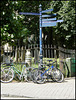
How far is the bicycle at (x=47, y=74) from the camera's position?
819cm

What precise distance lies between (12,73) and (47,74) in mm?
1770

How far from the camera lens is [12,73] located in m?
8.27

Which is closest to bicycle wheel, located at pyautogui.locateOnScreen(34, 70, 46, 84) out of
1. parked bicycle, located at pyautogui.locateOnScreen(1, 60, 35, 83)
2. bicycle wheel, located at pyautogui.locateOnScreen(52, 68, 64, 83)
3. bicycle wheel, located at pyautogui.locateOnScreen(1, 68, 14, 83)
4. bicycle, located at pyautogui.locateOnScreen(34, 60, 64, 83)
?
bicycle, located at pyautogui.locateOnScreen(34, 60, 64, 83)

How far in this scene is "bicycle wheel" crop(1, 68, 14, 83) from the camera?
828 centimetres

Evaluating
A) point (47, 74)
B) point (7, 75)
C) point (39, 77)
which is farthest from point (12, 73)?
point (47, 74)

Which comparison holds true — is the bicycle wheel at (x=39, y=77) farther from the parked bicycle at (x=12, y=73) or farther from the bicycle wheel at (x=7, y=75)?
the bicycle wheel at (x=7, y=75)

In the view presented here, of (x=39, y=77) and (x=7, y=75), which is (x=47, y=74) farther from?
(x=7, y=75)

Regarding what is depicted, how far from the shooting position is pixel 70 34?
2334 centimetres

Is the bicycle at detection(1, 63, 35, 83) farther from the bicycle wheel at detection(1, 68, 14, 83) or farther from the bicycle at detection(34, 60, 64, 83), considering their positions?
the bicycle at detection(34, 60, 64, 83)

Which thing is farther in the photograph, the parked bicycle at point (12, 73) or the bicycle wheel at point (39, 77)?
the parked bicycle at point (12, 73)

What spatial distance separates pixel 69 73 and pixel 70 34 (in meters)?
14.2

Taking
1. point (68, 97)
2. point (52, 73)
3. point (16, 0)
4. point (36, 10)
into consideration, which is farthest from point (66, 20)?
point (68, 97)

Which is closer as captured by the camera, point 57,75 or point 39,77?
point 39,77

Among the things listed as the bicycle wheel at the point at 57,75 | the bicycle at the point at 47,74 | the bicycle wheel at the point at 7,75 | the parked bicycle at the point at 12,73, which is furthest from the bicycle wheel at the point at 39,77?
the bicycle wheel at the point at 7,75
